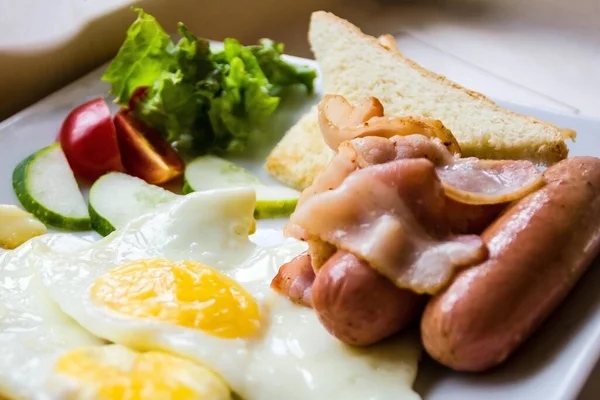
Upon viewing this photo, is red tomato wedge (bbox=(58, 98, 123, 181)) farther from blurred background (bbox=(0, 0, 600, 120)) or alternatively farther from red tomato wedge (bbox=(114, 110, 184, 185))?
blurred background (bbox=(0, 0, 600, 120))

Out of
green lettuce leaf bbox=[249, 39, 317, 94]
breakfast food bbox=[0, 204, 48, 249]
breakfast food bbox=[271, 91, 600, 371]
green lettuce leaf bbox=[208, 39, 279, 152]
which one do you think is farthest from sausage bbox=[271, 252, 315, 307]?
green lettuce leaf bbox=[249, 39, 317, 94]

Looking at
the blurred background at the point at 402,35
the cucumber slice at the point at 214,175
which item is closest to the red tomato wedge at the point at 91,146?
the cucumber slice at the point at 214,175

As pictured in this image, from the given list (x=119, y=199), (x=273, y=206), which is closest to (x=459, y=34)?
(x=273, y=206)

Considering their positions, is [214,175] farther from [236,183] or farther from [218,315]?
[218,315]

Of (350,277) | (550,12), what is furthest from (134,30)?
(550,12)

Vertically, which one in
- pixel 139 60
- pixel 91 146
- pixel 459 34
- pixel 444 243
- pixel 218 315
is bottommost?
pixel 459 34

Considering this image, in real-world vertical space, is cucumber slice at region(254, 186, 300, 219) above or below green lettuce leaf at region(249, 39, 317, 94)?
below
